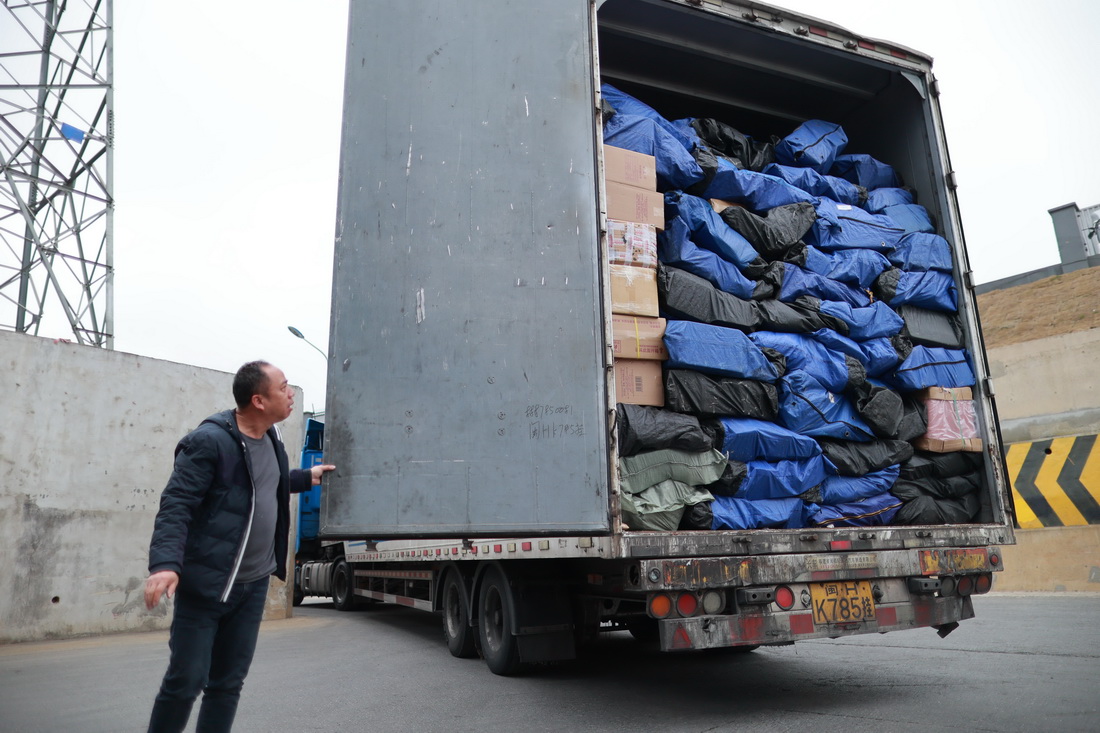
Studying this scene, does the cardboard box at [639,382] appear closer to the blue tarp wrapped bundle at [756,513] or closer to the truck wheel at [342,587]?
the blue tarp wrapped bundle at [756,513]

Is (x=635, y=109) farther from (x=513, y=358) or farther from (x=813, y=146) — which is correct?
(x=513, y=358)

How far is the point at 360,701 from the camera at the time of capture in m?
4.63

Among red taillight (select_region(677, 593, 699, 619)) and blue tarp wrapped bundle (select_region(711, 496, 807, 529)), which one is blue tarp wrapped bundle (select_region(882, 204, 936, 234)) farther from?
red taillight (select_region(677, 593, 699, 619))

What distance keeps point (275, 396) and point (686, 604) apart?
7.05 ft

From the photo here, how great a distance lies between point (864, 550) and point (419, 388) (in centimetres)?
246

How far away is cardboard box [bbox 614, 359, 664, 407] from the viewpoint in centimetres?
410

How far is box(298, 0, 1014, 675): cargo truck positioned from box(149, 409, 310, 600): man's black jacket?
29.9 inches

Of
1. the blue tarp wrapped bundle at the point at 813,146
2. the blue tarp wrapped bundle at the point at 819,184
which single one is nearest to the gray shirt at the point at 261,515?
the blue tarp wrapped bundle at the point at 819,184

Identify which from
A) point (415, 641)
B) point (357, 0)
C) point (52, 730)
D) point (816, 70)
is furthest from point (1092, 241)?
point (52, 730)

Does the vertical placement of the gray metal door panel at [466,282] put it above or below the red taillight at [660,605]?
above

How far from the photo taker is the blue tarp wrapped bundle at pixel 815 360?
15.1 ft

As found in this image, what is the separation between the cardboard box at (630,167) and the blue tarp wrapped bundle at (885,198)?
1.86m

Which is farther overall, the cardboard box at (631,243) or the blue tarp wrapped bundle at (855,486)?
the blue tarp wrapped bundle at (855,486)

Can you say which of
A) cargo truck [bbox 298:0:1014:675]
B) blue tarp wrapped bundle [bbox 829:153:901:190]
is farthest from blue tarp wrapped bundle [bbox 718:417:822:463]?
blue tarp wrapped bundle [bbox 829:153:901:190]
